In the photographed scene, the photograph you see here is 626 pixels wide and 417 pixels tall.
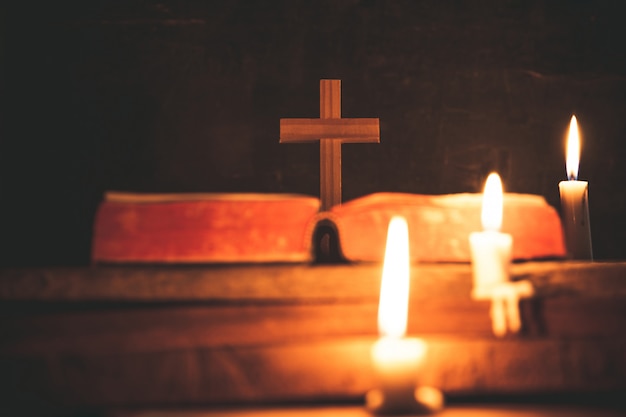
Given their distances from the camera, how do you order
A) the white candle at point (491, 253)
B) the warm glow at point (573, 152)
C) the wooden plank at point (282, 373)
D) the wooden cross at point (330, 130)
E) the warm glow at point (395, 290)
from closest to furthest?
the warm glow at point (395, 290) < the white candle at point (491, 253) < the wooden plank at point (282, 373) < the warm glow at point (573, 152) < the wooden cross at point (330, 130)

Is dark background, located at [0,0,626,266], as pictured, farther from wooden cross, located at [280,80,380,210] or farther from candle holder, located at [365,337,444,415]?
candle holder, located at [365,337,444,415]

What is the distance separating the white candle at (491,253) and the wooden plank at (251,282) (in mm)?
119

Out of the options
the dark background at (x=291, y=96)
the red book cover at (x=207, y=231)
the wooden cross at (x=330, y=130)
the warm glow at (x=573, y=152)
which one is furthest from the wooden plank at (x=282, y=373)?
the dark background at (x=291, y=96)

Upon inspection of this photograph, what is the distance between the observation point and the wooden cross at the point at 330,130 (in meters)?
2.40

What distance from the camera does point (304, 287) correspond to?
4.54 ft

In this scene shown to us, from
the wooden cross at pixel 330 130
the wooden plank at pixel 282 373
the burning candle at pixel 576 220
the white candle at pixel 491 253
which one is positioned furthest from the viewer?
the wooden cross at pixel 330 130

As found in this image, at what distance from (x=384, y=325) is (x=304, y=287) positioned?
0.29m

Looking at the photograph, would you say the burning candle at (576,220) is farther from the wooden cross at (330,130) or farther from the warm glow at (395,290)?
the wooden cross at (330,130)

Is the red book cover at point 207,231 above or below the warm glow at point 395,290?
above

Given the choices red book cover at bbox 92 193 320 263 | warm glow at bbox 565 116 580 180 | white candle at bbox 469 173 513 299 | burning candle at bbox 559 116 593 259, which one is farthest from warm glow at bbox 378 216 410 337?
warm glow at bbox 565 116 580 180

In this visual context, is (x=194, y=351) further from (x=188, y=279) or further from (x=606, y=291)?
(x=606, y=291)

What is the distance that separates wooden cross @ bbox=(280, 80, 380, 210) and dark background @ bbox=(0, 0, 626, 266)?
58cm

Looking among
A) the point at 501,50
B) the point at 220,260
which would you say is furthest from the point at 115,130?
the point at 501,50

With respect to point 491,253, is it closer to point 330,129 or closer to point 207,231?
point 207,231
